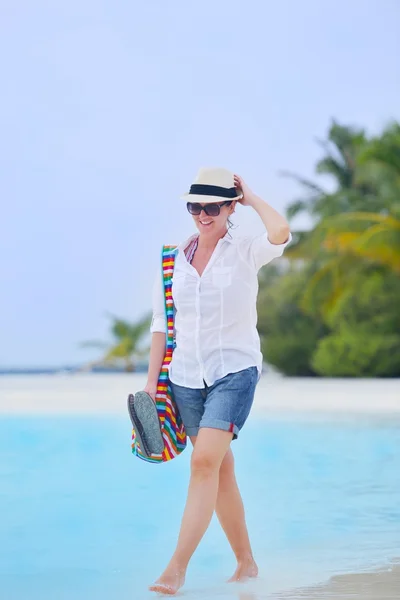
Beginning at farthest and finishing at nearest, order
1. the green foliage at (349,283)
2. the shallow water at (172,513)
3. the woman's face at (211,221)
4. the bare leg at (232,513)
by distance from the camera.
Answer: the green foliage at (349,283) < the shallow water at (172,513) < the bare leg at (232,513) < the woman's face at (211,221)

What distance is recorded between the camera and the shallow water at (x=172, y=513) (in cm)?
492

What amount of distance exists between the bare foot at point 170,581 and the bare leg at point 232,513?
379mm

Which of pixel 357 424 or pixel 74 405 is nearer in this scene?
pixel 357 424

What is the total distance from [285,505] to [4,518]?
5.99ft

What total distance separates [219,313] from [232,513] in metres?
0.85

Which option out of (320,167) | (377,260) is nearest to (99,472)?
(377,260)

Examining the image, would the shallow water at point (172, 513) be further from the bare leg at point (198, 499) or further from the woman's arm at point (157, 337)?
the woman's arm at point (157, 337)

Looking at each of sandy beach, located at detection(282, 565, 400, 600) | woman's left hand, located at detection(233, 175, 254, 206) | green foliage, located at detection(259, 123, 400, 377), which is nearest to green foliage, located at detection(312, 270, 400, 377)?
green foliage, located at detection(259, 123, 400, 377)

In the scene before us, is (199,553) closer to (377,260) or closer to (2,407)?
(2,407)

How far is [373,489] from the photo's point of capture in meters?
7.78

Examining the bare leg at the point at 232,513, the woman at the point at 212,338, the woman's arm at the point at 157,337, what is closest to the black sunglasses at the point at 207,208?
the woman at the point at 212,338

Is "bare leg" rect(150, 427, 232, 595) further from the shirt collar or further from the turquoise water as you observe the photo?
the shirt collar

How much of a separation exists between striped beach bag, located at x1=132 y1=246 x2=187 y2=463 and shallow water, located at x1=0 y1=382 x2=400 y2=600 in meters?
0.57

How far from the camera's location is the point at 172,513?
6906 mm
